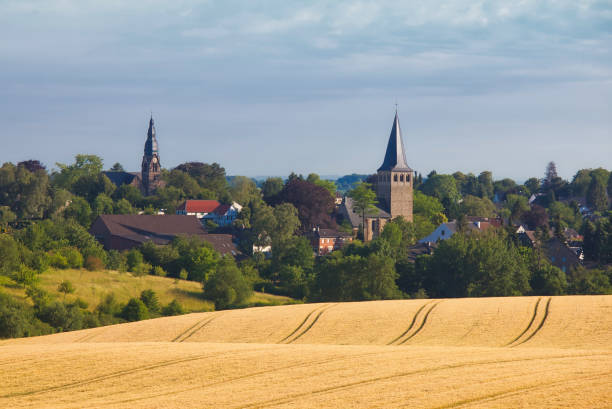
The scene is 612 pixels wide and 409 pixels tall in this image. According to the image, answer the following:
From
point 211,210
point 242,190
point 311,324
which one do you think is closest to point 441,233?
point 211,210

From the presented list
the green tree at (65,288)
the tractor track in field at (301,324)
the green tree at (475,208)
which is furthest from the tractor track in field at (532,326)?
the green tree at (475,208)

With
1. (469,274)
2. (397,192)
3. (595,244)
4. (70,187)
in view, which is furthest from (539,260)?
(70,187)

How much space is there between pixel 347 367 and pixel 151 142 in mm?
147270

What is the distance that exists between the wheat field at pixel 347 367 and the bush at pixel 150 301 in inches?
772

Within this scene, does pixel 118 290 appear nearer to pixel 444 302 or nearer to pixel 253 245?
pixel 444 302

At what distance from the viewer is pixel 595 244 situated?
95.6 metres

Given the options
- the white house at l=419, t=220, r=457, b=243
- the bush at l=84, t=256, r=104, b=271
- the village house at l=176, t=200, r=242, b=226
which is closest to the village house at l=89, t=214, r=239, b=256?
the bush at l=84, t=256, r=104, b=271

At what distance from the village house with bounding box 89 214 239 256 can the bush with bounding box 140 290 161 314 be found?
1169 inches

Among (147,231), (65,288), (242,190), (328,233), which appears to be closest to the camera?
(65,288)

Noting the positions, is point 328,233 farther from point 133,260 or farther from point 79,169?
point 79,169

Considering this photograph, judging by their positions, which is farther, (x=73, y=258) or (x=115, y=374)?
(x=73, y=258)

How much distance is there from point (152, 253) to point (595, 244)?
49886 millimetres

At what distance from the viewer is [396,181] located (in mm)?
132875

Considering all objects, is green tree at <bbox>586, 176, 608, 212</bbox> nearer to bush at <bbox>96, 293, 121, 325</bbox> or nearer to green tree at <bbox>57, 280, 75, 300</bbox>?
bush at <bbox>96, 293, 121, 325</bbox>
